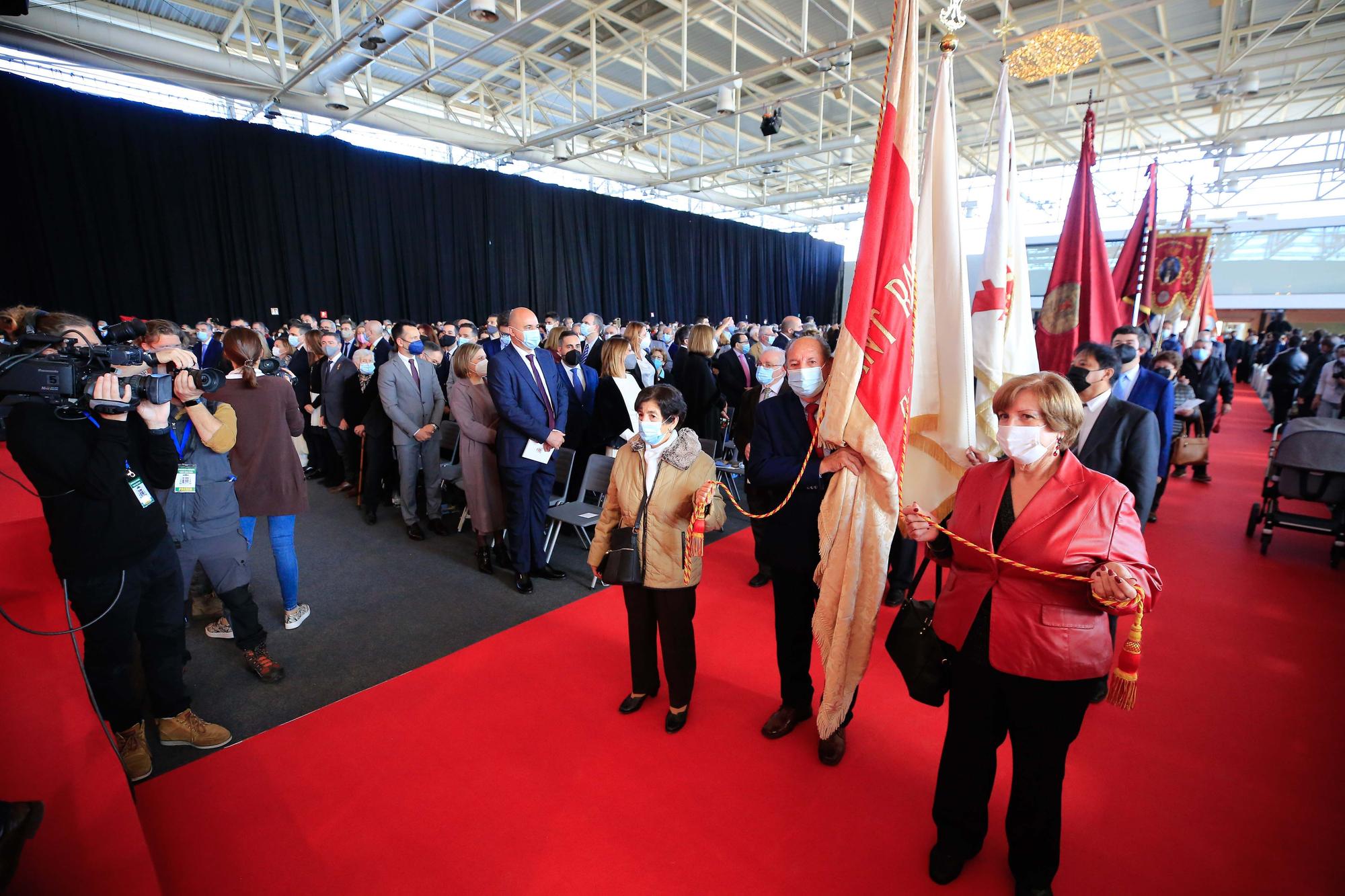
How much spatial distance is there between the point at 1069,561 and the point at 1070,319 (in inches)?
89.8

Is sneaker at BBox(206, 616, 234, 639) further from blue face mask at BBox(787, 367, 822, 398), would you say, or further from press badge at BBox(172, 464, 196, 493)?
blue face mask at BBox(787, 367, 822, 398)

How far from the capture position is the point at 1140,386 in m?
3.19

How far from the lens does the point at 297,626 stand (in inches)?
130

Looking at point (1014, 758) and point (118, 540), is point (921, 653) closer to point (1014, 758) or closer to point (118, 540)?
point (1014, 758)

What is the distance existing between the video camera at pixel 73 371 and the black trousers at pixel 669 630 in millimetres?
1730

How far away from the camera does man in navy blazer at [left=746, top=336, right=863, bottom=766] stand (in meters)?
2.08

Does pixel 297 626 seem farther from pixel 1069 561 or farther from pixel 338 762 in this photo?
pixel 1069 561

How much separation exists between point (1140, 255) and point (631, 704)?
14.3 ft

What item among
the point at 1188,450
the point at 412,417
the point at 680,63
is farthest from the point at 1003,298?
the point at 680,63

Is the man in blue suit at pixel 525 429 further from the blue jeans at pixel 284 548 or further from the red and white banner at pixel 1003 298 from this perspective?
the red and white banner at pixel 1003 298

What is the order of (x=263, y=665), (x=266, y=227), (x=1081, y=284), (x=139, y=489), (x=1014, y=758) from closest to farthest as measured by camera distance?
(x=1014, y=758) < (x=139, y=489) < (x=263, y=665) < (x=1081, y=284) < (x=266, y=227)

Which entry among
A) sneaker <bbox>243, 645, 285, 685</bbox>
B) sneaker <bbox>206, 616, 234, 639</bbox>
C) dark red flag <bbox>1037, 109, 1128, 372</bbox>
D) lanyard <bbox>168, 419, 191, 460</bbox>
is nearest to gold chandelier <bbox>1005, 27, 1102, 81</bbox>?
dark red flag <bbox>1037, 109, 1128, 372</bbox>

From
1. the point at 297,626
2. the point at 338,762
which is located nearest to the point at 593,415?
the point at 297,626

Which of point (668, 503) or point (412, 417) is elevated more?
point (412, 417)
